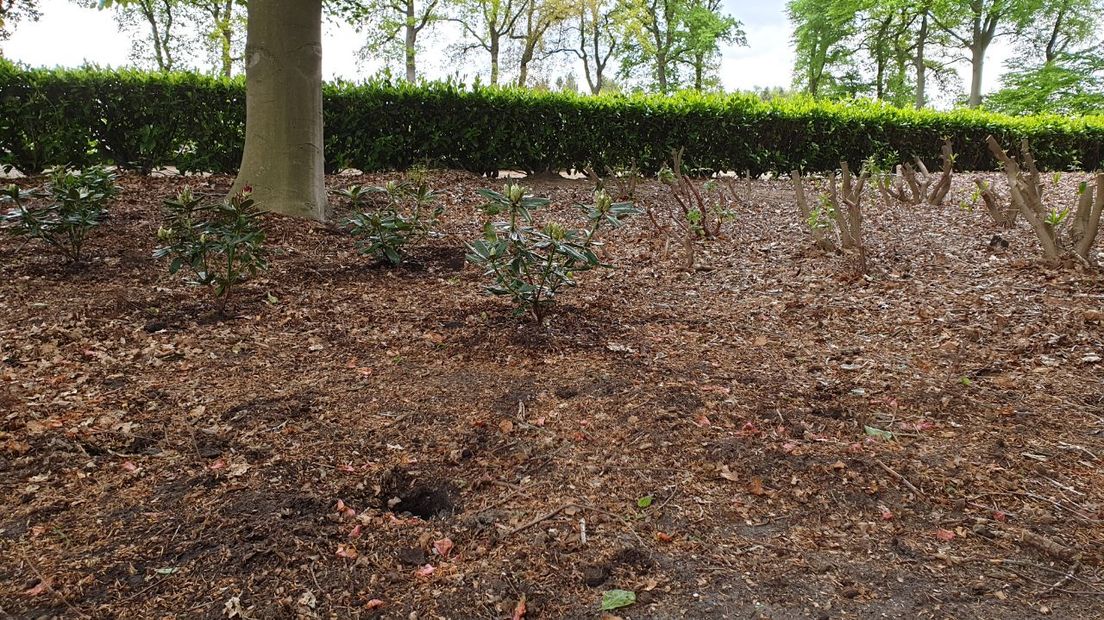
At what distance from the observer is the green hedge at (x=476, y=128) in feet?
19.2

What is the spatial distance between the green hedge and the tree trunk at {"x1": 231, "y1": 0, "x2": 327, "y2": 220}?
214cm

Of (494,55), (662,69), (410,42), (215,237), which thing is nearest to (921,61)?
(662,69)

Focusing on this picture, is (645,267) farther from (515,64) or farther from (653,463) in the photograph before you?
(515,64)

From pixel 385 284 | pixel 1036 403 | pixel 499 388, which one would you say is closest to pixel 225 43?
pixel 385 284

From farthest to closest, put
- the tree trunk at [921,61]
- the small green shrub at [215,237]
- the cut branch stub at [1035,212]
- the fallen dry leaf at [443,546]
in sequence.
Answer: the tree trunk at [921,61]
the cut branch stub at [1035,212]
the small green shrub at [215,237]
the fallen dry leaf at [443,546]

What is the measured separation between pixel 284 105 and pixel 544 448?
11.7ft

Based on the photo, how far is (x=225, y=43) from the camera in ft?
60.8

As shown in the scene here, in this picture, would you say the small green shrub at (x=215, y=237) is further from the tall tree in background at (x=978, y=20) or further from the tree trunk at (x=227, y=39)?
the tall tree in background at (x=978, y=20)

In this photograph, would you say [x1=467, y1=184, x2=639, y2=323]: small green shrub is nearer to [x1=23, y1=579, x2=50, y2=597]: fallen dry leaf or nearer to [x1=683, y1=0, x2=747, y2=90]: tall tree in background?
[x1=23, y1=579, x2=50, y2=597]: fallen dry leaf

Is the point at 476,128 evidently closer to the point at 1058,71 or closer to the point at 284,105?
the point at 284,105

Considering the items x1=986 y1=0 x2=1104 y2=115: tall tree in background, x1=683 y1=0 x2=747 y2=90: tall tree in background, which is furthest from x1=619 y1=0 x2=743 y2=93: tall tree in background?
x1=986 y1=0 x2=1104 y2=115: tall tree in background

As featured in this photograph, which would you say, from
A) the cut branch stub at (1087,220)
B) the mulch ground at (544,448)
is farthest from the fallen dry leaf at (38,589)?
the cut branch stub at (1087,220)

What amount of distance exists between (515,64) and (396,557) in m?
30.3

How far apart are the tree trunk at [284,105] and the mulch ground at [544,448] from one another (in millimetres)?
1114
